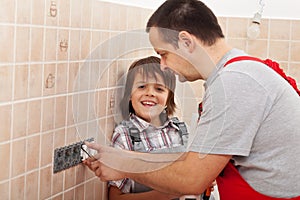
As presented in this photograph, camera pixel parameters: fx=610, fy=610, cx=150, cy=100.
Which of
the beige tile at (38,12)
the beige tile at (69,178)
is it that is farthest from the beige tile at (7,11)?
the beige tile at (69,178)

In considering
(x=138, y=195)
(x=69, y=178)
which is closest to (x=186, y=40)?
(x=69, y=178)

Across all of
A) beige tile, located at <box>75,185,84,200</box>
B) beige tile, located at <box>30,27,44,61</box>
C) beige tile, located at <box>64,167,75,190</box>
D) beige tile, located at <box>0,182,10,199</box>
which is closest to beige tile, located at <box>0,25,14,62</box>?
beige tile, located at <box>30,27,44,61</box>

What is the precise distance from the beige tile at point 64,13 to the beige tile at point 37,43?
0.44ft

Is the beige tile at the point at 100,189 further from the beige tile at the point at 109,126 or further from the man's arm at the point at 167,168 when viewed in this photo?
the man's arm at the point at 167,168

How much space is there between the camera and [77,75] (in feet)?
7.19

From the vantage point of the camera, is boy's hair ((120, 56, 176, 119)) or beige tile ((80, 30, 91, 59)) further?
beige tile ((80, 30, 91, 59))

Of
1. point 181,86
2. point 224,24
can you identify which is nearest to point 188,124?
point 181,86

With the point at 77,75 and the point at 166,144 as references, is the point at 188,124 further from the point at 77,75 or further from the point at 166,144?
the point at 77,75

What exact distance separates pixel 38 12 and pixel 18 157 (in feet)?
1.49

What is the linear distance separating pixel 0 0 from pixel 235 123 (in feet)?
2.40

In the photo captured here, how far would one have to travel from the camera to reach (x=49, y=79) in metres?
2.01

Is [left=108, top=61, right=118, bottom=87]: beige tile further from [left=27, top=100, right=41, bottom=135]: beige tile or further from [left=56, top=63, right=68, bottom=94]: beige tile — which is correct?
[left=27, top=100, right=41, bottom=135]: beige tile

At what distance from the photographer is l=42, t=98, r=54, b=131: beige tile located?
6.56 ft

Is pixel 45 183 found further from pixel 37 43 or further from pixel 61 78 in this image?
pixel 37 43
